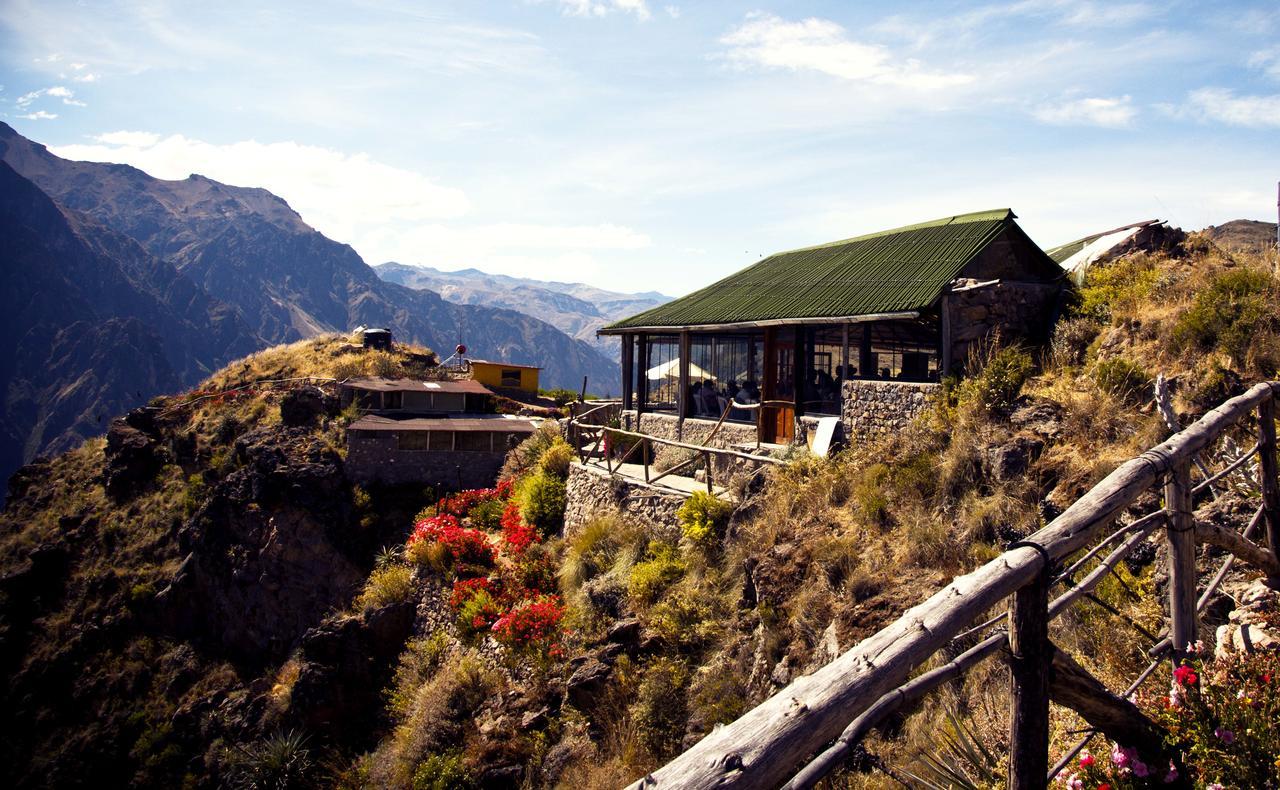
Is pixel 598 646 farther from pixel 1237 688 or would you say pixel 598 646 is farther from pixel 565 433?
pixel 565 433

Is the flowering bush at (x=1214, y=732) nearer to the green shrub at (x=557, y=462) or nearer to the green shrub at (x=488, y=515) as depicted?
the green shrub at (x=557, y=462)

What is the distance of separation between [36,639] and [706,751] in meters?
35.3

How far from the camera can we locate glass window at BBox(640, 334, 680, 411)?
22.4 metres

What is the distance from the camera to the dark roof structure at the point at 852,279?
1481 centimetres

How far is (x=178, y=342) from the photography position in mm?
157250

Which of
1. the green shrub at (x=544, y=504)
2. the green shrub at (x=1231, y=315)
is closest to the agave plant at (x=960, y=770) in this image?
the green shrub at (x=1231, y=315)

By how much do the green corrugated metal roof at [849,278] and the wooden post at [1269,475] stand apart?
9.16m

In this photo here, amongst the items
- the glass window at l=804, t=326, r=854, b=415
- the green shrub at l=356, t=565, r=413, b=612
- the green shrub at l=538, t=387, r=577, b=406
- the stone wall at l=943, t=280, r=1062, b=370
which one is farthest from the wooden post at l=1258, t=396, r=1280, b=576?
the green shrub at l=538, t=387, r=577, b=406

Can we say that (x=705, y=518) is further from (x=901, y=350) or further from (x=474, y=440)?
(x=474, y=440)

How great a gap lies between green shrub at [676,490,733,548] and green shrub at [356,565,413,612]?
908cm

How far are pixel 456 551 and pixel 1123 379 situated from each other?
14.4 meters

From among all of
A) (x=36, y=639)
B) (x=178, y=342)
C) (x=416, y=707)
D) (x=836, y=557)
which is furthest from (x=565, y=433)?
(x=178, y=342)

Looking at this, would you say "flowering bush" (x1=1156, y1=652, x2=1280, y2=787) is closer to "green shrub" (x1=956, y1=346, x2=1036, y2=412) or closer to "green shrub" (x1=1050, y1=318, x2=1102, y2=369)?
"green shrub" (x1=956, y1=346, x2=1036, y2=412)

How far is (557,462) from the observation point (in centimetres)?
2003
